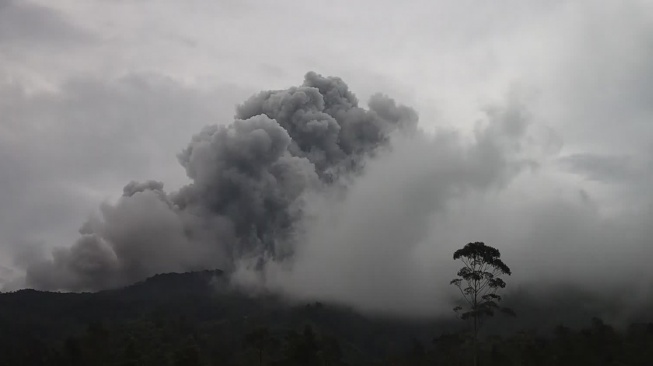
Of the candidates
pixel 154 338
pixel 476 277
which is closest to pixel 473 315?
pixel 476 277

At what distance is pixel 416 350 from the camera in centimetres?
12744

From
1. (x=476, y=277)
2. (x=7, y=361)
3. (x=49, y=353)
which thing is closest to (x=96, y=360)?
(x=49, y=353)

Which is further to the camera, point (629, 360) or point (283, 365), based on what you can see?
point (283, 365)

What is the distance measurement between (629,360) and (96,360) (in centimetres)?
8463

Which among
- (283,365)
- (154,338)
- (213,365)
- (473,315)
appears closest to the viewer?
(473,315)

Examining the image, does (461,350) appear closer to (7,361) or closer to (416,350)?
(416,350)

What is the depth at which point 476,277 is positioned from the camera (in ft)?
235

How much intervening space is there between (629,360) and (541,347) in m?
14.2

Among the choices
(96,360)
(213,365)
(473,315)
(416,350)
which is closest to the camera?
(473,315)

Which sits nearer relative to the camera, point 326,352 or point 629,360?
point 629,360

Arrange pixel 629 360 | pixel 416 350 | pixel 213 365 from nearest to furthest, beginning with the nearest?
1. pixel 629 360
2. pixel 213 365
3. pixel 416 350

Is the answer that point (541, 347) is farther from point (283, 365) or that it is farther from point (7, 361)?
point (7, 361)

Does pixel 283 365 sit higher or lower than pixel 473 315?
lower

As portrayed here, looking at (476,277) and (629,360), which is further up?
(476,277)
